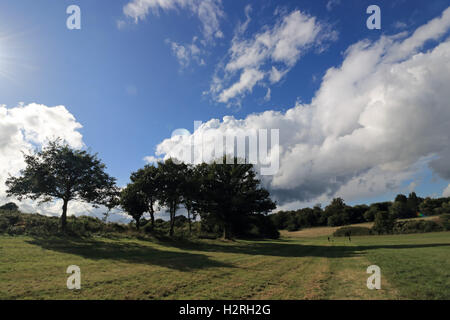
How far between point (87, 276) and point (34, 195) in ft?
88.5

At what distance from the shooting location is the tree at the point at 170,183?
37.5 metres

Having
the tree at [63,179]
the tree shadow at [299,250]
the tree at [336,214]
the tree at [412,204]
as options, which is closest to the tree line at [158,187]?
the tree at [63,179]

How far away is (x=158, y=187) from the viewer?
37.4 metres

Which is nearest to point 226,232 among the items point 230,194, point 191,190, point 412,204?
point 230,194

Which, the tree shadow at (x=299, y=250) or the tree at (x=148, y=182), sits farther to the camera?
the tree at (x=148, y=182)

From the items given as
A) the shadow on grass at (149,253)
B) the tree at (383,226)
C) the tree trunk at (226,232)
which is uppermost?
the shadow on grass at (149,253)

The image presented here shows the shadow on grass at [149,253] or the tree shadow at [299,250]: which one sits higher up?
the shadow on grass at [149,253]

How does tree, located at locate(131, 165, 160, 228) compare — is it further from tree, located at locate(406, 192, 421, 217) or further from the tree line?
tree, located at locate(406, 192, 421, 217)

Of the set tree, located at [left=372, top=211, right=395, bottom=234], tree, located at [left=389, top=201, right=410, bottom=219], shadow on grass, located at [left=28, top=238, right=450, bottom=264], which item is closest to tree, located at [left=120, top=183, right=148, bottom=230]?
shadow on grass, located at [left=28, top=238, right=450, bottom=264]

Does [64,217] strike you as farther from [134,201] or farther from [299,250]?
[299,250]

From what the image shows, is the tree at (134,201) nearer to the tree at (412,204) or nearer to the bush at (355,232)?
the bush at (355,232)

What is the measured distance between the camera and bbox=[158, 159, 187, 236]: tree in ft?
123
